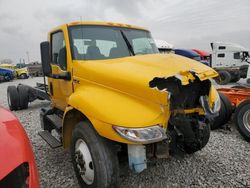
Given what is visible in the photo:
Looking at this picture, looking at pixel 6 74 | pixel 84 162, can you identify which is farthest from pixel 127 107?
pixel 6 74

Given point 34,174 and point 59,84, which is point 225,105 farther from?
point 34,174

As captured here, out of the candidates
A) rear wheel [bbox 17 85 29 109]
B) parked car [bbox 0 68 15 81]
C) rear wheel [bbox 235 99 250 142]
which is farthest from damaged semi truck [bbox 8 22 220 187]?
parked car [bbox 0 68 15 81]

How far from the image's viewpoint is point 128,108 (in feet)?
9.50

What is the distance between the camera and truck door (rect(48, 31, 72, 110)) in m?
4.16

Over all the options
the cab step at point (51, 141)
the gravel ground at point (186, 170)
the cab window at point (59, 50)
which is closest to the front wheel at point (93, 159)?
the gravel ground at point (186, 170)

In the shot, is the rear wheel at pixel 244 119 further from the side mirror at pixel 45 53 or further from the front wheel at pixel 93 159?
the side mirror at pixel 45 53

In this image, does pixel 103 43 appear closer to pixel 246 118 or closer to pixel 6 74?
pixel 246 118

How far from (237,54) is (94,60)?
51.8 ft

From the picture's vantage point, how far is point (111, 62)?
3713 mm

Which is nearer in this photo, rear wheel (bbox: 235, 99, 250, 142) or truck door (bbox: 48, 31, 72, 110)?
truck door (bbox: 48, 31, 72, 110)

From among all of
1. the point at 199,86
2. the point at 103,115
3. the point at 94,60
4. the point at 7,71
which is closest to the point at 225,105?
the point at 199,86

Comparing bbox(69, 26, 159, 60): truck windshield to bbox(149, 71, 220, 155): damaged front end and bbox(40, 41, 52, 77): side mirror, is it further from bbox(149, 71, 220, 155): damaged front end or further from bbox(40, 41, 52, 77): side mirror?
bbox(149, 71, 220, 155): damaged front end

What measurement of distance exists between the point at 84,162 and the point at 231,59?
16506mm

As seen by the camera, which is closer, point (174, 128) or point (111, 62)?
point (174, 128)
